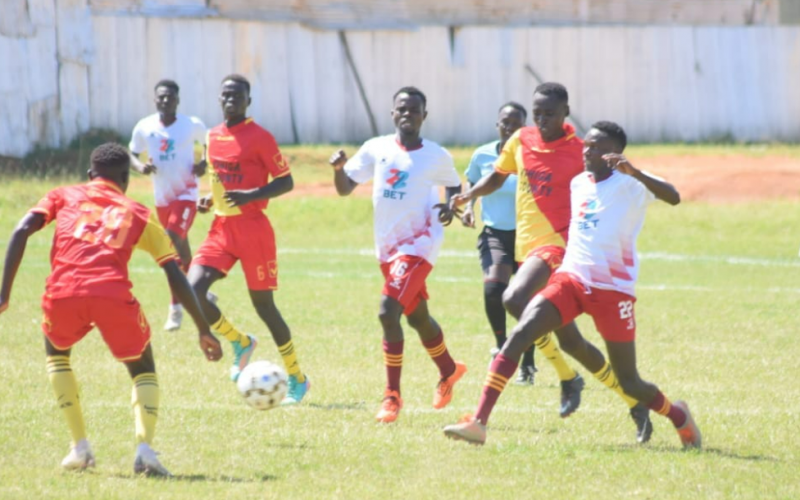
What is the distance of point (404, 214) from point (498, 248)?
1747 mm

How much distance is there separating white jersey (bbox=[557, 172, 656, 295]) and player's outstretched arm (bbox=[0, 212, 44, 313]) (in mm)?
3203

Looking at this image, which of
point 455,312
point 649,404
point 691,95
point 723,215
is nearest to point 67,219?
point 649,404

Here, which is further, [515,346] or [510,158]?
[510,158]

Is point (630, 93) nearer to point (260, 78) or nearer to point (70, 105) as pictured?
point (260, 78)

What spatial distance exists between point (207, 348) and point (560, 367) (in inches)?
116

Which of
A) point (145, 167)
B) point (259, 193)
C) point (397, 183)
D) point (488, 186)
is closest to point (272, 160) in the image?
point (259, 193)

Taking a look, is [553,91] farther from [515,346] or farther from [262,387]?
[262,387]

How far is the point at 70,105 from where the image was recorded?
92.3ft

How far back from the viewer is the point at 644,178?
298 inches

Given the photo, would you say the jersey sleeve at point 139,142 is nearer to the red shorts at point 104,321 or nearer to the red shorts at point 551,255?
the red shorts at point 551,255

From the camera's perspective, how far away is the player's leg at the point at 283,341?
32.0 feet

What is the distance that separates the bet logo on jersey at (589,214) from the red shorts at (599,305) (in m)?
0.35

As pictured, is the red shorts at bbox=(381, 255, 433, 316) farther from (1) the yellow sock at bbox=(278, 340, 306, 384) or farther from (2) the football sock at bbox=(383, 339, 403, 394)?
(1) the yellow sock at bbox=(278, 340, 306, 384)

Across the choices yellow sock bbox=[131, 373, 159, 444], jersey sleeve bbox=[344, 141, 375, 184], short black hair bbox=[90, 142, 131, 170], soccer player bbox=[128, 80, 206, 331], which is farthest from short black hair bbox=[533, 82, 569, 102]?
soccer player bbox=[128, 80, 206, 331]
